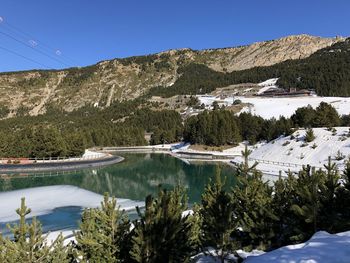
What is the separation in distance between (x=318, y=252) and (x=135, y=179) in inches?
2017

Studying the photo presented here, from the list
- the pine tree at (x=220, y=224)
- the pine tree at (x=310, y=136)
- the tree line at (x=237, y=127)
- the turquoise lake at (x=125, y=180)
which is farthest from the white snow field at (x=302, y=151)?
the pine tree at (x=220, y=224)

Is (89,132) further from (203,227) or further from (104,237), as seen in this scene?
(104,237)

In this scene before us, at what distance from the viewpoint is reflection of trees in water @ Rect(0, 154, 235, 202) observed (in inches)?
1959

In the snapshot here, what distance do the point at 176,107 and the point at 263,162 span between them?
113 metres

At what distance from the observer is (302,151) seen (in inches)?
2446

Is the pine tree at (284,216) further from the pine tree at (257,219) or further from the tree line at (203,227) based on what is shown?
the pine tree at (257,219)

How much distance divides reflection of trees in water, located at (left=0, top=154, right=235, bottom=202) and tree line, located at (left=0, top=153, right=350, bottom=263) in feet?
80.2

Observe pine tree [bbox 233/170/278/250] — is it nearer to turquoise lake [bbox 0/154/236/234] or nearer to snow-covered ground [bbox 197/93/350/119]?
turquoise lake [bbox 0/154/236/234]

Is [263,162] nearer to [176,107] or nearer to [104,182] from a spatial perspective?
[104,182]

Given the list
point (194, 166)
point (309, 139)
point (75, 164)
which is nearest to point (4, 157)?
point (75, 164)

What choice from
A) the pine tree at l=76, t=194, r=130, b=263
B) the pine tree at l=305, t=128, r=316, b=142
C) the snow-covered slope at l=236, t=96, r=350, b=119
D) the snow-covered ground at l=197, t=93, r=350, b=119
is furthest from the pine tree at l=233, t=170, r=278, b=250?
the snow-covered slope at l=236, t=96, r=350, b=119

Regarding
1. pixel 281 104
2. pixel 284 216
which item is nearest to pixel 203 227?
pixel 284 216

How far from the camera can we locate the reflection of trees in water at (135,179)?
49750mm

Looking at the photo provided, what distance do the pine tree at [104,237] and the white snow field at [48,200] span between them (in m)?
21.9
